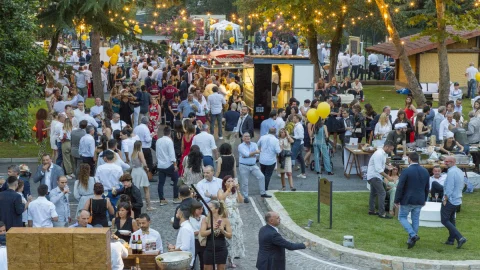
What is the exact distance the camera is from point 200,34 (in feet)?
213

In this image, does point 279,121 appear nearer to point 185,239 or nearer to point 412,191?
point 412,191

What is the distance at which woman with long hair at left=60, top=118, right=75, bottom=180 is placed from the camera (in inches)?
701

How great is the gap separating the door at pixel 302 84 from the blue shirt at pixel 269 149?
23.6 feet

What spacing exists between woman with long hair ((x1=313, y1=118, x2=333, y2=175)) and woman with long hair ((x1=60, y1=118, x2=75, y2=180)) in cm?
541

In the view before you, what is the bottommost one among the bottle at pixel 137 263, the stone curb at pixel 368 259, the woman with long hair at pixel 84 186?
the stone curb at pixel 368 259

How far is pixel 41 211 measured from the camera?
40.0ft

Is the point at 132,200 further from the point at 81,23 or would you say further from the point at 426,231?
the point at 81,23

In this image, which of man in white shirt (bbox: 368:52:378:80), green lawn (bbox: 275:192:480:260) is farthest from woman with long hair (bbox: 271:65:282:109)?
man in white shirt (bbox: 368:52:378:80)

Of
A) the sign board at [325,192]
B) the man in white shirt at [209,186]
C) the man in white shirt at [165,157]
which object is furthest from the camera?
the man in white shirt at [165,157]

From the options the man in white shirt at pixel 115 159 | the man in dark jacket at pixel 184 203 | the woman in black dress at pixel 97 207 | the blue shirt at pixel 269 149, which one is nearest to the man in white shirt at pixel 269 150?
the blue shirt at pixel 269 149

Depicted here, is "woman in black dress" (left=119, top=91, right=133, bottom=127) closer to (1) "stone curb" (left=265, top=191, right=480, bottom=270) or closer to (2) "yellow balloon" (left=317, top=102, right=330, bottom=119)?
(2) "yellow balloon" (left=317, top=102, right=330, bottom=119)

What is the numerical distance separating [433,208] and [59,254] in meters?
7.78

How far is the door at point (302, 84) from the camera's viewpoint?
77.4ft

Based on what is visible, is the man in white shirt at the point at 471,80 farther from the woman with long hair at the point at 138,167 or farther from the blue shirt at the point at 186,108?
the woman with long hair at the point at 138,167
